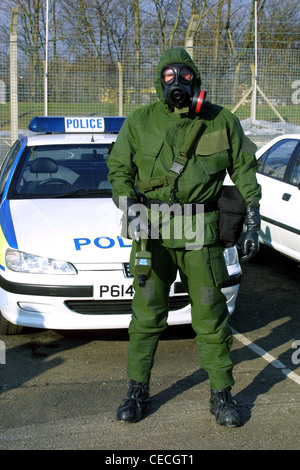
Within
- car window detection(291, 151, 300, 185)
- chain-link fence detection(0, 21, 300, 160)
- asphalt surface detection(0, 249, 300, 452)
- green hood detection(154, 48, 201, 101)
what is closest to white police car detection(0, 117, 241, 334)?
asphalt surface detection(0, 249, 300, 452)

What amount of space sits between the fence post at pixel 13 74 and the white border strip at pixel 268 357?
785 cm

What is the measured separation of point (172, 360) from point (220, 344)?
2.99ft

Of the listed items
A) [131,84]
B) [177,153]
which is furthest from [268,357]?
[131,84]

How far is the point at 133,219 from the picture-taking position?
9.55 ft

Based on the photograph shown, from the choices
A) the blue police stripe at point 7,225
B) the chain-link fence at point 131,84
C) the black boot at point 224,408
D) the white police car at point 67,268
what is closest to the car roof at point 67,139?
the white police car at point 67,268

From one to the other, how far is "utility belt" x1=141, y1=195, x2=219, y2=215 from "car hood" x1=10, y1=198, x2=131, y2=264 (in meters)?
0.89

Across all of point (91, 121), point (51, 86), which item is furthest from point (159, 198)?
point (51, 86)

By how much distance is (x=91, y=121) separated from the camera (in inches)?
215

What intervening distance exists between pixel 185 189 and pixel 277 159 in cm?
351

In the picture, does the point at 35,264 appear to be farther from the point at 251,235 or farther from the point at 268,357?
the point at 268,357

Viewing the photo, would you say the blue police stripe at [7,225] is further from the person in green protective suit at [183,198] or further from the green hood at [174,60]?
the green hood at [174,60]

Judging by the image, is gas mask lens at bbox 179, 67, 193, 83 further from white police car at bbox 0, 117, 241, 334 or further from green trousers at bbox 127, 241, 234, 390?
white police car at bbox 0, 117, 241, 334

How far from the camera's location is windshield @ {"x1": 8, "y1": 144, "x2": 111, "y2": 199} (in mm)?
4762

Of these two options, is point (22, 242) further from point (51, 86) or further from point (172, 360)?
point (51, 86)
